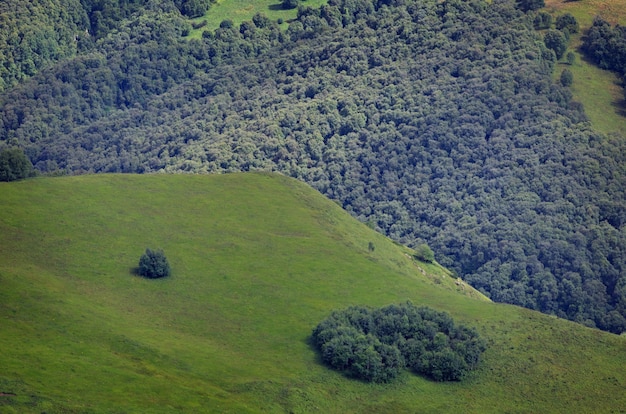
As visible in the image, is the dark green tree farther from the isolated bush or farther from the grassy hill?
the isolated bush

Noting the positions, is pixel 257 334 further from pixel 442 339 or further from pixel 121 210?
pixel 121 210

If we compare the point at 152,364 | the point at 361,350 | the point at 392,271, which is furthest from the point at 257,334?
the point at 392,271

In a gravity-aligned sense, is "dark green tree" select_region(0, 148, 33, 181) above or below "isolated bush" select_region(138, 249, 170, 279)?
above

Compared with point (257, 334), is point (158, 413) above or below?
above

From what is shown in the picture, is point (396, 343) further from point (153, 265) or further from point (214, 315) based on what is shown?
point (153, 265)

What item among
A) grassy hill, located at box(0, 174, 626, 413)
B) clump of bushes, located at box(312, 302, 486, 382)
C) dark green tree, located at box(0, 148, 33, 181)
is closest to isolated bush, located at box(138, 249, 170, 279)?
grassy hill, located at box(0, 174, 626, 413)

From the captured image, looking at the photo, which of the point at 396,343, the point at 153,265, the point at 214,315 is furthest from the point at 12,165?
the point at 396,343
